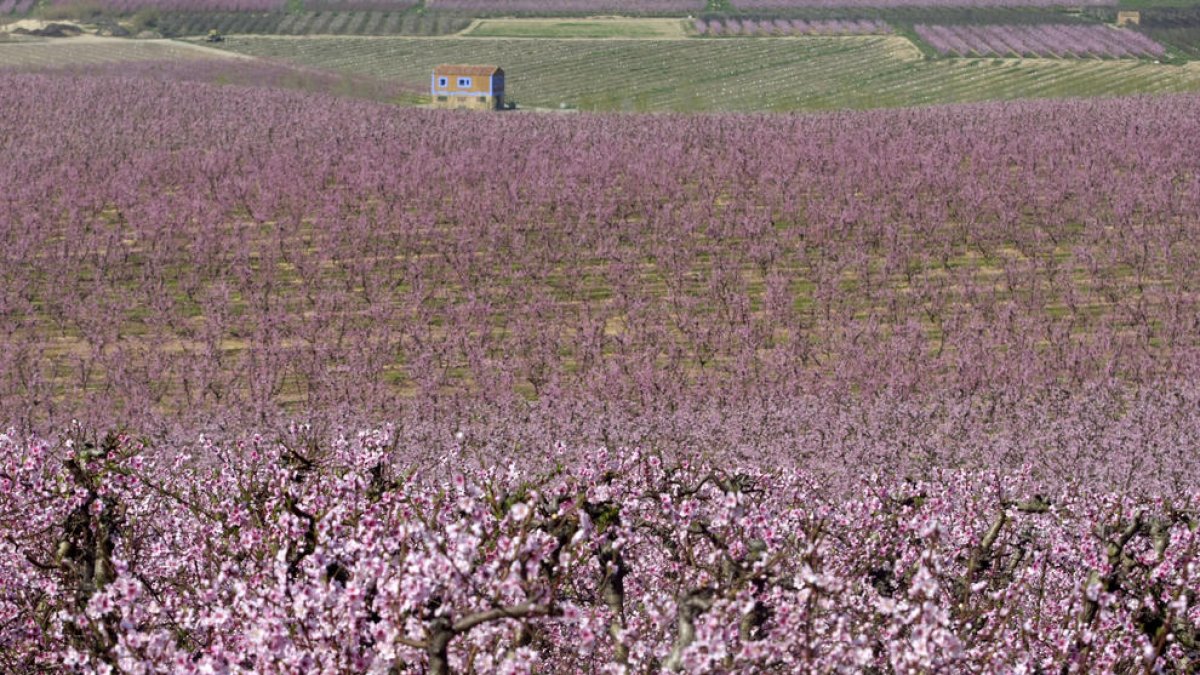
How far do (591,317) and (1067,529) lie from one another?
1906 centimetres

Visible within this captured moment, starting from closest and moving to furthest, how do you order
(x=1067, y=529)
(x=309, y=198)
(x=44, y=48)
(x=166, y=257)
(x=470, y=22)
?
(x=1067, y=529) → (x=166, y=257) → (x=309, y=198) → (x=44, y=48) → (x=470, y=22)

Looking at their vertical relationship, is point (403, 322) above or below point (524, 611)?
below

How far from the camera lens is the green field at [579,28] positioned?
13312 cm

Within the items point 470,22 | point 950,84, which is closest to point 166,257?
point 950,84

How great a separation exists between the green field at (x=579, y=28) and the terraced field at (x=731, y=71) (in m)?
3.92

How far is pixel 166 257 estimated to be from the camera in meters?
41.8

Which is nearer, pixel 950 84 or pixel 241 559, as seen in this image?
pixel 241 559

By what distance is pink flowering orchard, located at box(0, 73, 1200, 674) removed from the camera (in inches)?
365

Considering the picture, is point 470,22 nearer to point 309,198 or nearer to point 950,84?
point 950,84

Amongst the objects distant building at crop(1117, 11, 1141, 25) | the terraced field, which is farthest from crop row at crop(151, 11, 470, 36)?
distant building at crop(1117, 11, 1141, 25)

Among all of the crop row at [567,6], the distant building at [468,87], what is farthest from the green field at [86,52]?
the crop row at [567,6]

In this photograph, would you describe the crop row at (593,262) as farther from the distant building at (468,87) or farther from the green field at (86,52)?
the green field at (86,52)

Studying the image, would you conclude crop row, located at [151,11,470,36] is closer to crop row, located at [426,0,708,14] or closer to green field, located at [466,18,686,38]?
green field, located at [466,18,686,38]

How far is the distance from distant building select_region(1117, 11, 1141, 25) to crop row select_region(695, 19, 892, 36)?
737 inches
